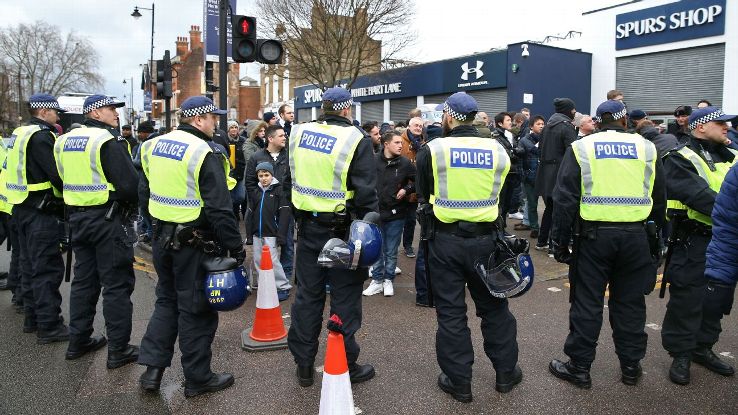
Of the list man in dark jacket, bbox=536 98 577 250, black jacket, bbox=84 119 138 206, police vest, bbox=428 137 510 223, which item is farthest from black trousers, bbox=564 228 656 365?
man in dark jacket, bbox=536 98 577 250

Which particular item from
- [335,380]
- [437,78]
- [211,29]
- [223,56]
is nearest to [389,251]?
[335,380]

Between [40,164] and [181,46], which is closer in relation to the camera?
[40,164]

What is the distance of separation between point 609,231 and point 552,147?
4403 millimetres

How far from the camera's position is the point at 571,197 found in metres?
3.98

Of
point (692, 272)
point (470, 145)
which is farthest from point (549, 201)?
point (470, 145)

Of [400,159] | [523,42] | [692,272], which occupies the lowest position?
[692,272]

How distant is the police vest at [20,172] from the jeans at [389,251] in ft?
11.1

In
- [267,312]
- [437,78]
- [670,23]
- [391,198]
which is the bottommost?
[267,312]

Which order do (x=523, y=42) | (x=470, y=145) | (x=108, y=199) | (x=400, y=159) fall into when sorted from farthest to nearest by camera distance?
(x=523, y=42)
(x=400, y=159)
(x=108, y=199)
(x=470, y=145)

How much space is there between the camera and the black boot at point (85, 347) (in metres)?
4.58

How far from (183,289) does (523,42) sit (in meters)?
20.1

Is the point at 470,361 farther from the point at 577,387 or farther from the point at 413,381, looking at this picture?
the point at 577,387

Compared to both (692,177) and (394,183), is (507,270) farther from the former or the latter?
(394,183)

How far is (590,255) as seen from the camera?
3.98m
